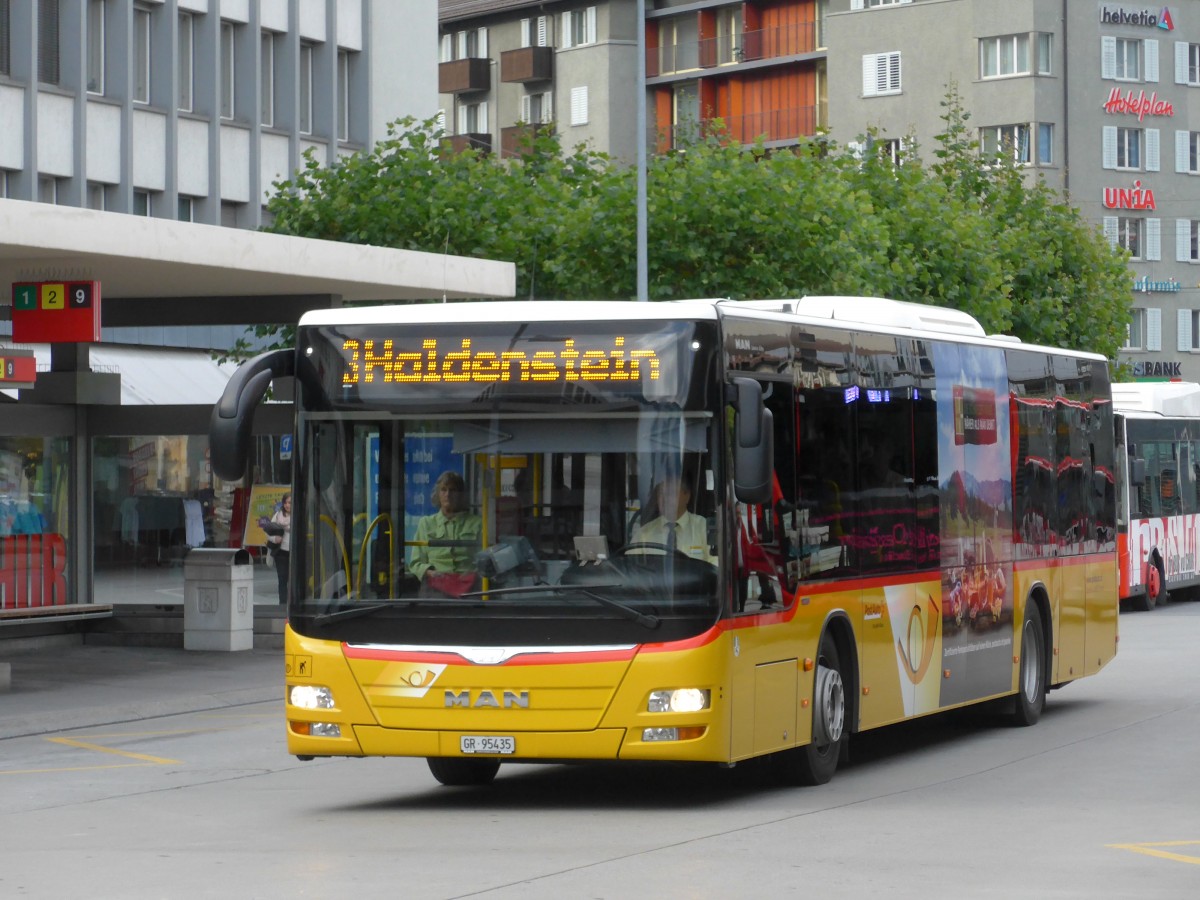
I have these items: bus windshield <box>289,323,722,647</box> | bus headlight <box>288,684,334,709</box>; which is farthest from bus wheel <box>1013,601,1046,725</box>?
bus headlight <box>288,684,334,709</box>

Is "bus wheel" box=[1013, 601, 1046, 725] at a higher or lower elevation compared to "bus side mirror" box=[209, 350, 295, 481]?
lower

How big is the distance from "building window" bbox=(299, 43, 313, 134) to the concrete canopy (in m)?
27.1

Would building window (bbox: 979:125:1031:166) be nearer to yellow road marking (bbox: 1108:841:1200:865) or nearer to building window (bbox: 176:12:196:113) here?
building window (bbox: 176:12:196:113)

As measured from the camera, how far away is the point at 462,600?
1167 cm

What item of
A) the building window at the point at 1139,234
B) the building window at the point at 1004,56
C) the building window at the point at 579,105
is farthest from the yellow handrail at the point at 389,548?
the building window at the point at 579,105

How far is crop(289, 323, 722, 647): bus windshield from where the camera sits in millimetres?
11531

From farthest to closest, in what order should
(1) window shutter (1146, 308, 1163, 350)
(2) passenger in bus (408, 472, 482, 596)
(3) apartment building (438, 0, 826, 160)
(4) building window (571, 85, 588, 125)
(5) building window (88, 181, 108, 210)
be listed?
(4) building window (571, 85, 588, 125), (3) apartment building (438, 0, 826, 160), (1) window shutter (1146, 308, 1163, 350), (5) building window (88, 181, 108, 210), (2) passenger in bus (408, 472, 482, 596)

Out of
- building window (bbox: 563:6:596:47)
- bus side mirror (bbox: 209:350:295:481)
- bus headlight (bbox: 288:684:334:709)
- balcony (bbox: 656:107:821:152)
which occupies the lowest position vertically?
bus headlight (bbox: 288:684:334:709)

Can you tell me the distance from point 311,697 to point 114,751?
465 centimetres

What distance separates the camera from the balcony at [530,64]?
90.6m

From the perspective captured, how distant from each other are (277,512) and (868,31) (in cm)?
6045

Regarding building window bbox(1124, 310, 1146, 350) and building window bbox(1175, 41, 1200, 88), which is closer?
building window bbox(1175, 41, 1200, 88)

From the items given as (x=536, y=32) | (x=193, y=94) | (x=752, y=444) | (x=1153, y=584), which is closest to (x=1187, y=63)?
(x=536, y=32)

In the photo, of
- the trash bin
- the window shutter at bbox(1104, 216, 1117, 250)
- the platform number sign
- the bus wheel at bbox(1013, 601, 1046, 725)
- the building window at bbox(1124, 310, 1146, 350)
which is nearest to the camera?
the bus wheel at bbox(1013, 601, 1046, 725)
